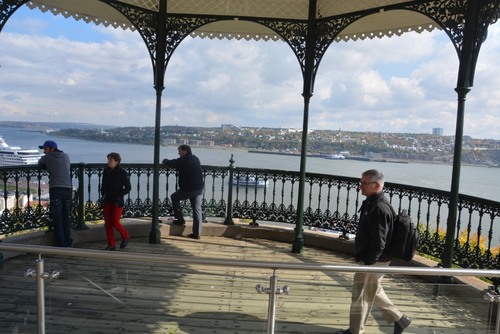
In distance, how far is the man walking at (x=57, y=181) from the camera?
5.60 m

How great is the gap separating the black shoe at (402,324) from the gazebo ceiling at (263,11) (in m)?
4.77

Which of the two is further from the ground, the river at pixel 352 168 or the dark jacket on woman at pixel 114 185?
the dark jacket on woman at pixel 114 185

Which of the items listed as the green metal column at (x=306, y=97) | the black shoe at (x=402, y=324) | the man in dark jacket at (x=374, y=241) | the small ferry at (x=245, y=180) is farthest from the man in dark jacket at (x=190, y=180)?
the black shoe at (x=402, y=324)

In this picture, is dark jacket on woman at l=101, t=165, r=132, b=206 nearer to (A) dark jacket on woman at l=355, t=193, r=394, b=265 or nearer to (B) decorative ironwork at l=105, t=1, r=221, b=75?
(B) decorative ironwork at l=105, t=1, r=221, b=75

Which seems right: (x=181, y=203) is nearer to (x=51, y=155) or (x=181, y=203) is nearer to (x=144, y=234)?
(x=144, y=234)

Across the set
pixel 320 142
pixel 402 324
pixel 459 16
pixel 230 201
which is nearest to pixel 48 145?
pixel 230 201

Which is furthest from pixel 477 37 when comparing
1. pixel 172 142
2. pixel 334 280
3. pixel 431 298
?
pixel 172 142

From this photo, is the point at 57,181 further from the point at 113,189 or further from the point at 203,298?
the point at 203,298

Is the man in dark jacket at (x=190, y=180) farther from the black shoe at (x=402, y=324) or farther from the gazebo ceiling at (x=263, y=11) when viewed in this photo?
the black shoe at (x=402, y=324)

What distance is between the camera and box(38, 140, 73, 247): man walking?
18.4 feet

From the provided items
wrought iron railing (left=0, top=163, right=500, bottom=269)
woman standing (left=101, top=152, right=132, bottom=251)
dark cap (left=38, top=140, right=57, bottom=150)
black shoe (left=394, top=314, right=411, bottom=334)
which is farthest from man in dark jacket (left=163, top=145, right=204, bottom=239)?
black shoe (left=394, top=314, right=411, bottom=334)

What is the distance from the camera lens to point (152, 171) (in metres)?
7.45

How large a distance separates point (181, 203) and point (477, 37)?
5.57 meters

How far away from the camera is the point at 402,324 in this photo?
2729 millimetres
